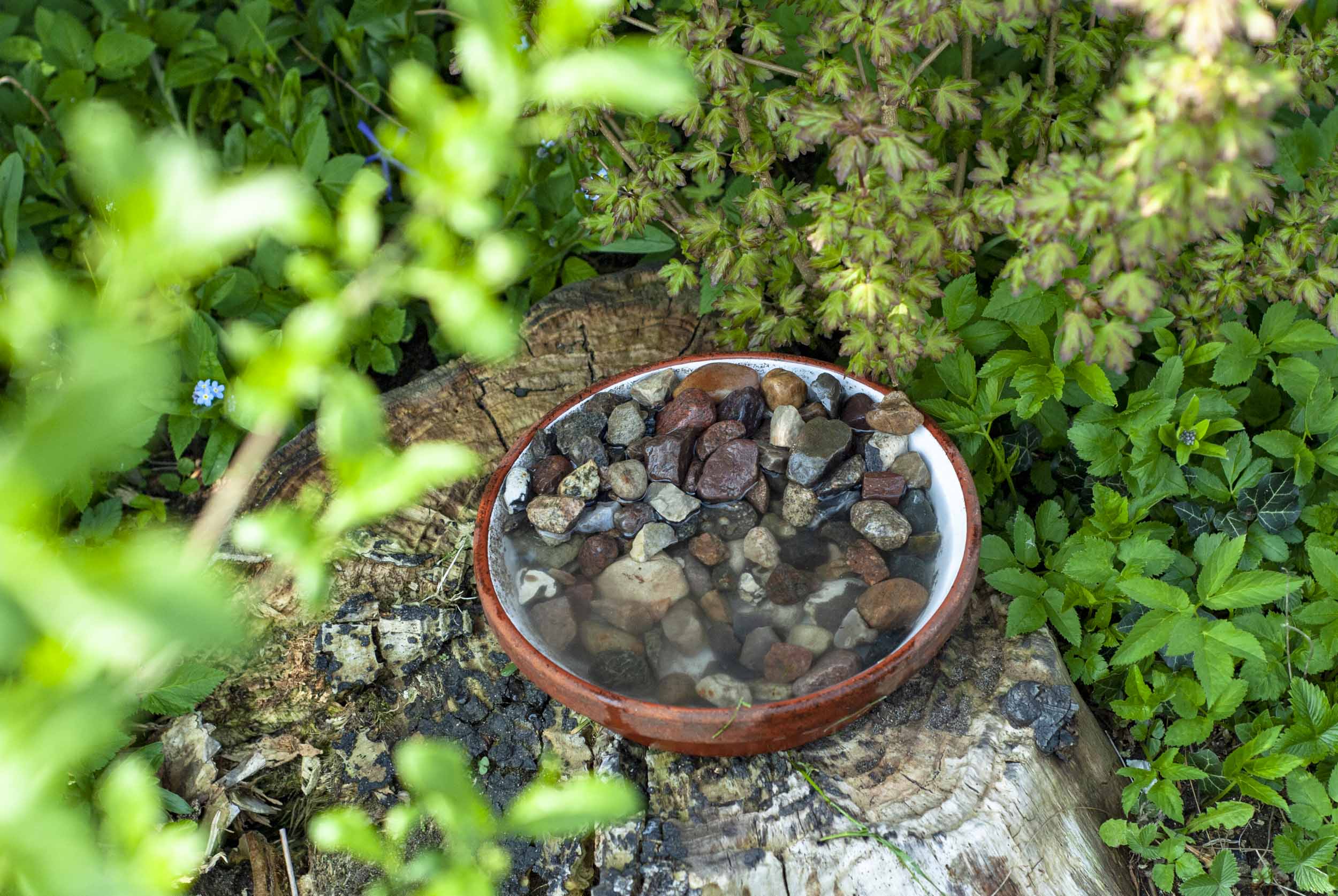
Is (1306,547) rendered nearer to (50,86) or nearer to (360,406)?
(360,406)

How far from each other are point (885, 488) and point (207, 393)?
61.3 inches

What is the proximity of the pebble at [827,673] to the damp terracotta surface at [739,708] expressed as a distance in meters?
0.06

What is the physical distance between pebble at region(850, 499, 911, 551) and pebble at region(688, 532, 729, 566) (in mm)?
250

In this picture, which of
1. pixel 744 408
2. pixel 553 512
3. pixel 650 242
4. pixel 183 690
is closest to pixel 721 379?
pixel 744 408

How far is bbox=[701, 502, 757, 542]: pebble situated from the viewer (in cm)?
185

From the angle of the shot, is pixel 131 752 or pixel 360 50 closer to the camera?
pixel 131 752

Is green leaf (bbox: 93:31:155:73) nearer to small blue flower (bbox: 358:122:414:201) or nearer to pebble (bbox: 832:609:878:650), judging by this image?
small blue flower (bbox: 358:122:414:201)

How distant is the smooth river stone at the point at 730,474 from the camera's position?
185 centimetres

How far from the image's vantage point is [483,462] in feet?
7.01

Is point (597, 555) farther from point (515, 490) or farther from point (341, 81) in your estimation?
point (341, 81)

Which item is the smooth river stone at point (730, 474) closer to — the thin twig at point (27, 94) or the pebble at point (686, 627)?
the pebble at point (686, 627)

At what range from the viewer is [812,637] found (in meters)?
1.69

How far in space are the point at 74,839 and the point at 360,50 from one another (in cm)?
266

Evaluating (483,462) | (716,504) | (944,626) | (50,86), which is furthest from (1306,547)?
(50,86)
